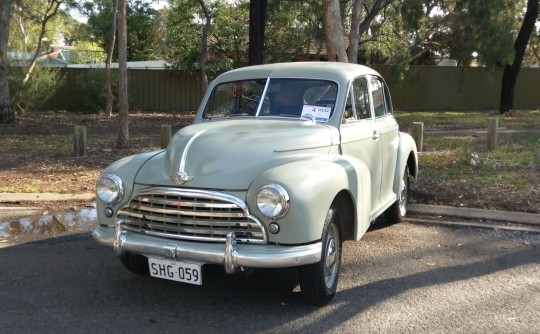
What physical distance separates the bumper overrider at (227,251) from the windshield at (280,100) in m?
1.61

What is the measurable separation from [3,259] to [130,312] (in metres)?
2.01

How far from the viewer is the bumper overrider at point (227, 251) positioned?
389cm

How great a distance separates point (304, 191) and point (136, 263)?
183 cm

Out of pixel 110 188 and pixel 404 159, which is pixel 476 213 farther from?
pixel 110 188

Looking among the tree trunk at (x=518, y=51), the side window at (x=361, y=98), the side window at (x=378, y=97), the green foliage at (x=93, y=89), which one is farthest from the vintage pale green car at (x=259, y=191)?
the tree trunk at (x=518, y=51)

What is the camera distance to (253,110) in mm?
5492

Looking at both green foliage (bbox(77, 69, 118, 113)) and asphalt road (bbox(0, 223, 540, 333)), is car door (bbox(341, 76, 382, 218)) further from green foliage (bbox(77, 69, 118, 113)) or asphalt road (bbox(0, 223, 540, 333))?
green foliage (bbox(77, 69, 118, 113))

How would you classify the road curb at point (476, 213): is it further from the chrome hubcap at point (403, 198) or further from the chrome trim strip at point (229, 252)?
the chrome trim strip at point (229, 252)

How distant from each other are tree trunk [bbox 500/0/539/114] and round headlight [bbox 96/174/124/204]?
2224 cm

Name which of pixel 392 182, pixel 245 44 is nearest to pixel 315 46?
pixel 245 44

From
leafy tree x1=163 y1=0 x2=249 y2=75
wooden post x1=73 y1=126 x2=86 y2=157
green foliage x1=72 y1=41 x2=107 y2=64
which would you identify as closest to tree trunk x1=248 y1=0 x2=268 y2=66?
wooden post x1=73 y1=126 x2=86 y2=157

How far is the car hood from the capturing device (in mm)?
4172

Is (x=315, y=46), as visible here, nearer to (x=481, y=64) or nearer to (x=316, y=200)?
(x=481, y=64)

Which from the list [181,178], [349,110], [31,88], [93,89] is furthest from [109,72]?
[181,178]
